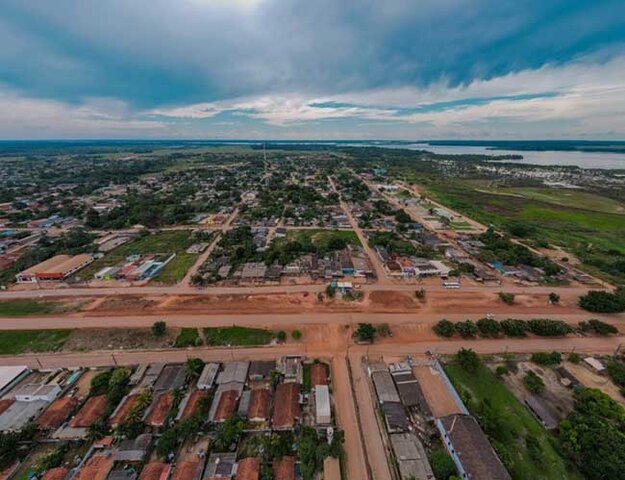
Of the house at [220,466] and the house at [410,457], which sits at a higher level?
the house at [220,466]

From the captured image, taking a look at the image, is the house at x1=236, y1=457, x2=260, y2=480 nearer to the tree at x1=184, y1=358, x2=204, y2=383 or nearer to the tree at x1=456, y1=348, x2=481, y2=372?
the tree at x1=184, y1=358, x2=204, y2=383

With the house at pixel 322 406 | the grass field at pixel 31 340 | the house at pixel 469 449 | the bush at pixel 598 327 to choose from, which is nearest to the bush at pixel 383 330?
the house at pixel 322 406

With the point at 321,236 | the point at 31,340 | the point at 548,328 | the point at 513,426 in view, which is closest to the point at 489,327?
the point at 548,328

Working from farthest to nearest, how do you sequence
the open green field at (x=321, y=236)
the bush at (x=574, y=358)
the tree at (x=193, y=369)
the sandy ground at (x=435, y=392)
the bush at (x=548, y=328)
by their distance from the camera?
the open green field at (x=321, y=236) < the bush at (x=548, y=328) < the bush at (x=574, y=358) < the tree at (x=193, y=369) < the sandy ground at (x=435, y=392)

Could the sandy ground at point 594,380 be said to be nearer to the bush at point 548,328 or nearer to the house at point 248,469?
the bush at point 548,328

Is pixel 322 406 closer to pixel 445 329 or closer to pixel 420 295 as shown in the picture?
pixel 445 329

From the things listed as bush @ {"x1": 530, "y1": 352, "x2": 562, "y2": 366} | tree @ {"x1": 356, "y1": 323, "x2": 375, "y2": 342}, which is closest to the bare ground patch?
tree @ {"x1": 356, "y1": 323, "x2": 375, "y2": 342}
